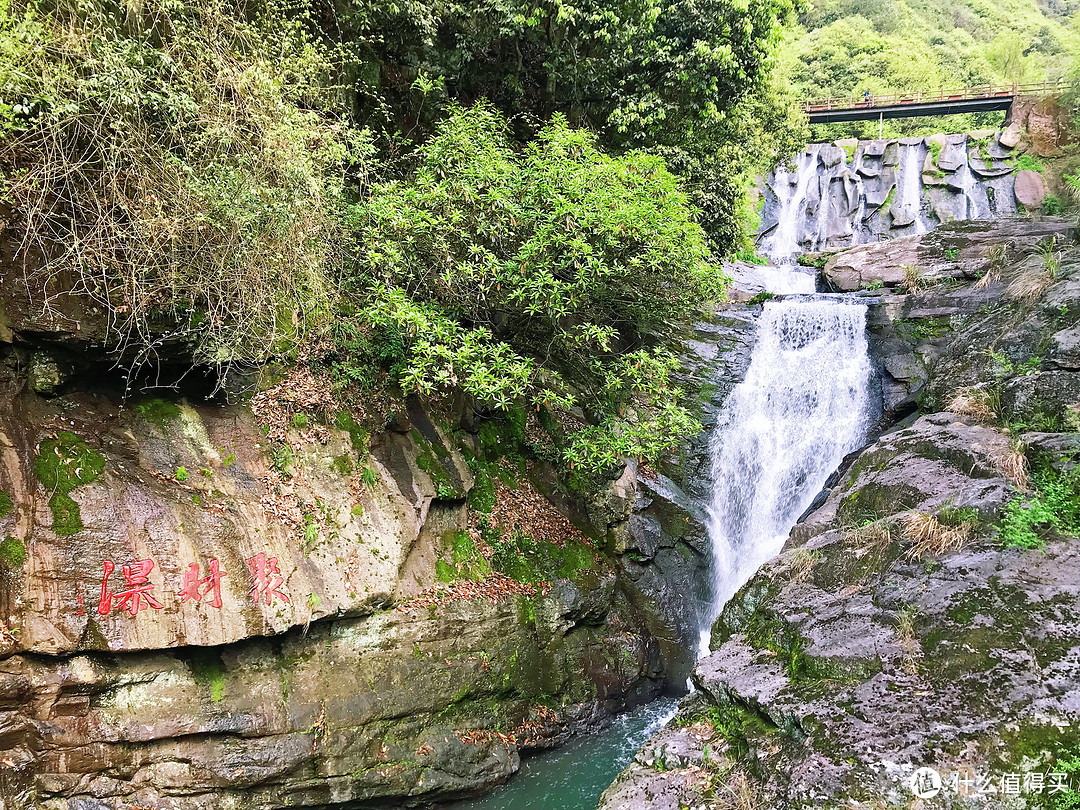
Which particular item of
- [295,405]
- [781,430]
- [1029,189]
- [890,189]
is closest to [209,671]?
[295,405]

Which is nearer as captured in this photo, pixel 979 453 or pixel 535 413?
pixel 979 453

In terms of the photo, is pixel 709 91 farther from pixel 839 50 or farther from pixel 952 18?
pixel 952 18

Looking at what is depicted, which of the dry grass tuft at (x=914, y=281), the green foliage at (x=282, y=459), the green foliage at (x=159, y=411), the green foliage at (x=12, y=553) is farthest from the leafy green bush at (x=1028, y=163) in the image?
the green foliage at (x=12, y=553)

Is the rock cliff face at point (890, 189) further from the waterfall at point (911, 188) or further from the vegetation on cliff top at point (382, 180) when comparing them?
the vegetation on cliff top at point (382, 180)

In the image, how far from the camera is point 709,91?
33.1 ft

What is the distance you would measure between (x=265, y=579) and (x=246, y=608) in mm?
295

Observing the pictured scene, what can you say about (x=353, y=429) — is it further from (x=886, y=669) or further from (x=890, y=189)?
(x=890, y=189)

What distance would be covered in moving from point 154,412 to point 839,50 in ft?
126

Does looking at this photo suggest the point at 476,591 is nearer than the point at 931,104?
Yes

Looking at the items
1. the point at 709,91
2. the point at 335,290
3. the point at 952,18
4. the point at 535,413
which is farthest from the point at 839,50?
the point at 335,290

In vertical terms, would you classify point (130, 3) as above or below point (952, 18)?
below

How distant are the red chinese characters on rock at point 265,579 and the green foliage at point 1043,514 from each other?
243 inches

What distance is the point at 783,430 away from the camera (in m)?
10.9

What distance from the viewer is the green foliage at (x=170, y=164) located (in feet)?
15.9
